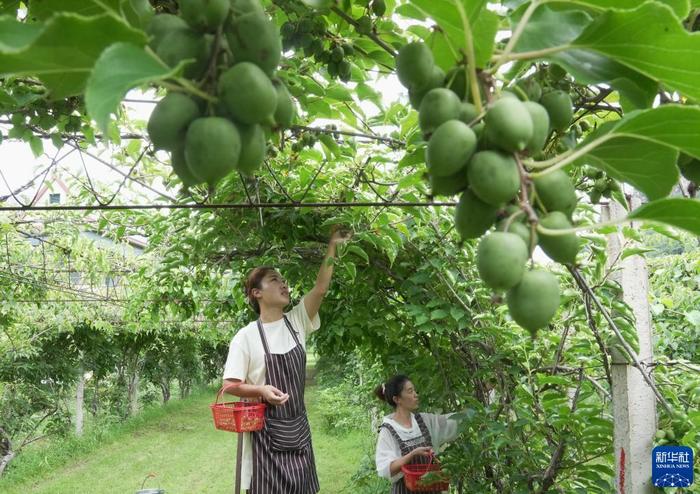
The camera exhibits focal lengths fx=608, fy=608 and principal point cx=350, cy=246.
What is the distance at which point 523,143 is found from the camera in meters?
0.56

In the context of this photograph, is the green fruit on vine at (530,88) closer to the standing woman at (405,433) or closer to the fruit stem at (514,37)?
the fruit stem at (514,37)

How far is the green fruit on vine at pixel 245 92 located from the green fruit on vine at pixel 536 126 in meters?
0.26

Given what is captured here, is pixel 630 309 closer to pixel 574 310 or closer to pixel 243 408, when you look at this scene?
pixel 574 310

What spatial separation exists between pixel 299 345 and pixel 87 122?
1.63 metres

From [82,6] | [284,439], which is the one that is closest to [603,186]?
[82,6]

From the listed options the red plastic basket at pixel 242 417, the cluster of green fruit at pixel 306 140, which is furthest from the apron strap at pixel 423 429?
the cluster of green fruit at pixel 306 140

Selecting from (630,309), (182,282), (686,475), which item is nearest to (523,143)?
(630,309)

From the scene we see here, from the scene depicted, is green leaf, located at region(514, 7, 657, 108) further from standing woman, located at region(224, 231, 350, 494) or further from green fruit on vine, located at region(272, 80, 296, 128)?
standing woman, located at region(224, 231, 350, 494)

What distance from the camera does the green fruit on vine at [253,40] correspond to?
1.81 feet

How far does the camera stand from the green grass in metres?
7.84

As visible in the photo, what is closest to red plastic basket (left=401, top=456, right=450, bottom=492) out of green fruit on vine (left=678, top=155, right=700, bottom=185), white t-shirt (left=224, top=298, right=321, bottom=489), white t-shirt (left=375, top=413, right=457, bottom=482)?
white t-shirt (left=375, top=413, right=457, bottom=482)

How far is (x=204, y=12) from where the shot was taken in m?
0.55

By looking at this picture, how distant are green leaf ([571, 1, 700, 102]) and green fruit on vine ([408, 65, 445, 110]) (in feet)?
0.49

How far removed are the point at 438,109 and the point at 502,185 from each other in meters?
0.11
